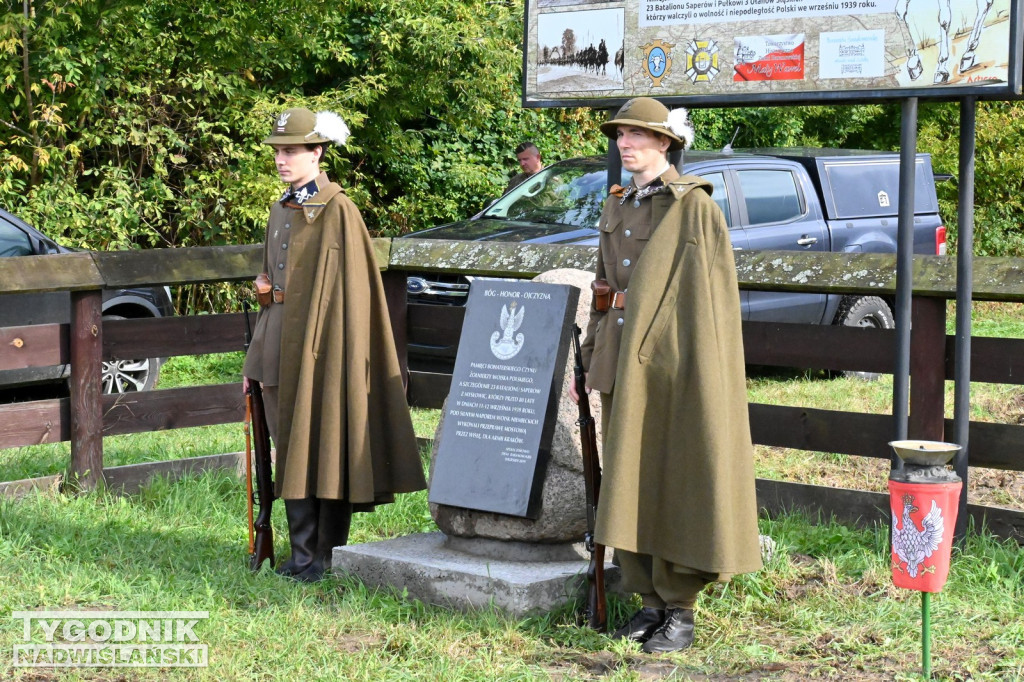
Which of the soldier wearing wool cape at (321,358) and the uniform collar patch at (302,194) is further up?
the uniform collar patch at (302,194)

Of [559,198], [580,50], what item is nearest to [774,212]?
[559,198]

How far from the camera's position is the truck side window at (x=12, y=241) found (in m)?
8.93

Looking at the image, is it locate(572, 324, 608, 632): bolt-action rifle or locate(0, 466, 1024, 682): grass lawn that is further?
locate(572, 324, 608, 632): bolt-action rifle

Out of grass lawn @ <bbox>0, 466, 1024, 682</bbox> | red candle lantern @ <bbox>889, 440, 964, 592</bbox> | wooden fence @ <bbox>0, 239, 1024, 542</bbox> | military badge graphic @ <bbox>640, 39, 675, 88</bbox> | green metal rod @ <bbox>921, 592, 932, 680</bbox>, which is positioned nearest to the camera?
red candle lantern @ <bbox>889, 440, 964, 592</bbox>

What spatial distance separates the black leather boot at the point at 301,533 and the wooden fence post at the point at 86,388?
172cm

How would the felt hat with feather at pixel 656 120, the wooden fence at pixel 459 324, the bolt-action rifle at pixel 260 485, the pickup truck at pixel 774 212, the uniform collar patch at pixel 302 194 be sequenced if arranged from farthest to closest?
the pickup truck at pixel 774 212
the wooden fence at pixel 459 324
the bolt-action rifle at pixel 260 485
the uniform collar patch at pixel 302 194
the felt hat with feather at pixel 656 120

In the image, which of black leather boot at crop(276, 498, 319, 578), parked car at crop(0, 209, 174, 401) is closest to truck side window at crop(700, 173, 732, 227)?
parked car at crop(0, 209, 174, 401)

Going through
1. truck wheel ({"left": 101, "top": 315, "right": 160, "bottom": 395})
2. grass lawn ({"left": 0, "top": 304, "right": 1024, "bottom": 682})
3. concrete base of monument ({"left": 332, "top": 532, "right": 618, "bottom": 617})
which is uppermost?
truck wheel ({"left": 101, "top": 315, "right": 160, "bottom": 395})

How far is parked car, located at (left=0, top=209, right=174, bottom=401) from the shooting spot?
898 centimetres

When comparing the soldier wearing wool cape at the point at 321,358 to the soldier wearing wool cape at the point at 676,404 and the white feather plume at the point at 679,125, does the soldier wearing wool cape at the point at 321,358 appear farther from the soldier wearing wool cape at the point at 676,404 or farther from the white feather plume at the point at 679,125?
the white feather plume at the point at 679,125

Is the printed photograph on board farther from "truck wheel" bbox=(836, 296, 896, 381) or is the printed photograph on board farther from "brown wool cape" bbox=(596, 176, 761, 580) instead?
"truck wheel" bbox=(836, 296, 896, 381)

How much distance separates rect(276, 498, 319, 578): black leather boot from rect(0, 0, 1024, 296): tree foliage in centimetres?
688

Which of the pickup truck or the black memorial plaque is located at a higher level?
the pickup truck

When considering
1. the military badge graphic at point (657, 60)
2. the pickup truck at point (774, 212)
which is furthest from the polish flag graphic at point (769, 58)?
the pickup truck at point (774, 212)
